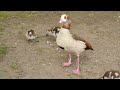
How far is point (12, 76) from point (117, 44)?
9.30 feet

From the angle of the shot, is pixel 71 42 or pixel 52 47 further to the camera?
pixel 52 47

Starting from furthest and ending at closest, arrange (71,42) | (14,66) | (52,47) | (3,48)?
(52,47) < (3,48) < (14,66) < (71,42)

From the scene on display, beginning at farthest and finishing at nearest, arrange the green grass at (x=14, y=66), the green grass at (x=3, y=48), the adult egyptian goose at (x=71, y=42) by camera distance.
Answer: the green grass at (x=3, y=48), the green grass at (x=14, y=66), the adult egyptian goose at (x=71, y=42)

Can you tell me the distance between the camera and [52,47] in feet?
23.2

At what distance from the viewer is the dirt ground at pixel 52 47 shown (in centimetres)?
588

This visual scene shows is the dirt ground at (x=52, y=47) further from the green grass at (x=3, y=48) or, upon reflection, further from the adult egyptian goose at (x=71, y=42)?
the adult egyptian goose at (x=71, y=42)

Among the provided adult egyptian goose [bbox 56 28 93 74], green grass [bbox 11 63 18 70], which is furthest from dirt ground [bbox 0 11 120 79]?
adult egyptian goose [bbox 56 28 93 74]

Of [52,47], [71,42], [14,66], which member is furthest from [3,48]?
[71,42]

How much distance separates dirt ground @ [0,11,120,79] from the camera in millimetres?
5875

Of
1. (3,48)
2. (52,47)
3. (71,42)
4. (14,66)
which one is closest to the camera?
(71,42)

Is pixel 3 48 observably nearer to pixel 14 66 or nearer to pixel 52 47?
pixel 14 66

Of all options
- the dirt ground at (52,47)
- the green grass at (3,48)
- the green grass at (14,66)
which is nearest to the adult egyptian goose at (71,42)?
the dirt ground at (52,47)
